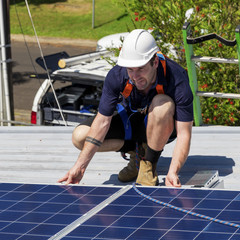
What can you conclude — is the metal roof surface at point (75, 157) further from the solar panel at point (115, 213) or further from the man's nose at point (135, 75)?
the solar panel at point (115, 213)

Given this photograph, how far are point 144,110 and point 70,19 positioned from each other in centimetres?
2415

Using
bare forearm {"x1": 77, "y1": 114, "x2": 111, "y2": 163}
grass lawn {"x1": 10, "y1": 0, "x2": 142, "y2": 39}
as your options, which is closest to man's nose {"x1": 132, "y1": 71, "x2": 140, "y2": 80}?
bare forearm {"x1": 77, "y1": 114, "x2": 111, "y2": 163}

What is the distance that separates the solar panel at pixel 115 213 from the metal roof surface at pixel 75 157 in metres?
1.28

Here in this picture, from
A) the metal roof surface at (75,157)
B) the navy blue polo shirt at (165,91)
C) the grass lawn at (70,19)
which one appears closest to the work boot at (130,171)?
the metal roof surface at (75,157)

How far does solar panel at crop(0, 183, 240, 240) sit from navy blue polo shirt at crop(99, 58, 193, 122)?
3.02 ft

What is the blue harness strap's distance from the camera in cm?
565

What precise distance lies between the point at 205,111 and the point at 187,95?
10.7 ft

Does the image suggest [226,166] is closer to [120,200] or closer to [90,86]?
[120,200]

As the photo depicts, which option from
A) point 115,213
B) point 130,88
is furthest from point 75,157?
point 115,213

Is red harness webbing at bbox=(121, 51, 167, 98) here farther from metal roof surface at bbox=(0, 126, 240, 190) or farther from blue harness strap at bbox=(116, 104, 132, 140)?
metal roof surface at bbox=(0, 126, 240, 190)

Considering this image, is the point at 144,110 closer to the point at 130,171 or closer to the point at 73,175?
the point at 130,171

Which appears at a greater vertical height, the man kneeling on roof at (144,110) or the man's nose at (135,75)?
the man's nose at (135,75)

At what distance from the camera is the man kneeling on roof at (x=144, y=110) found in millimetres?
5027

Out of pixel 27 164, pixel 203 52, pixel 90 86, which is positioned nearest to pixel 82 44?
pixel 90 86
